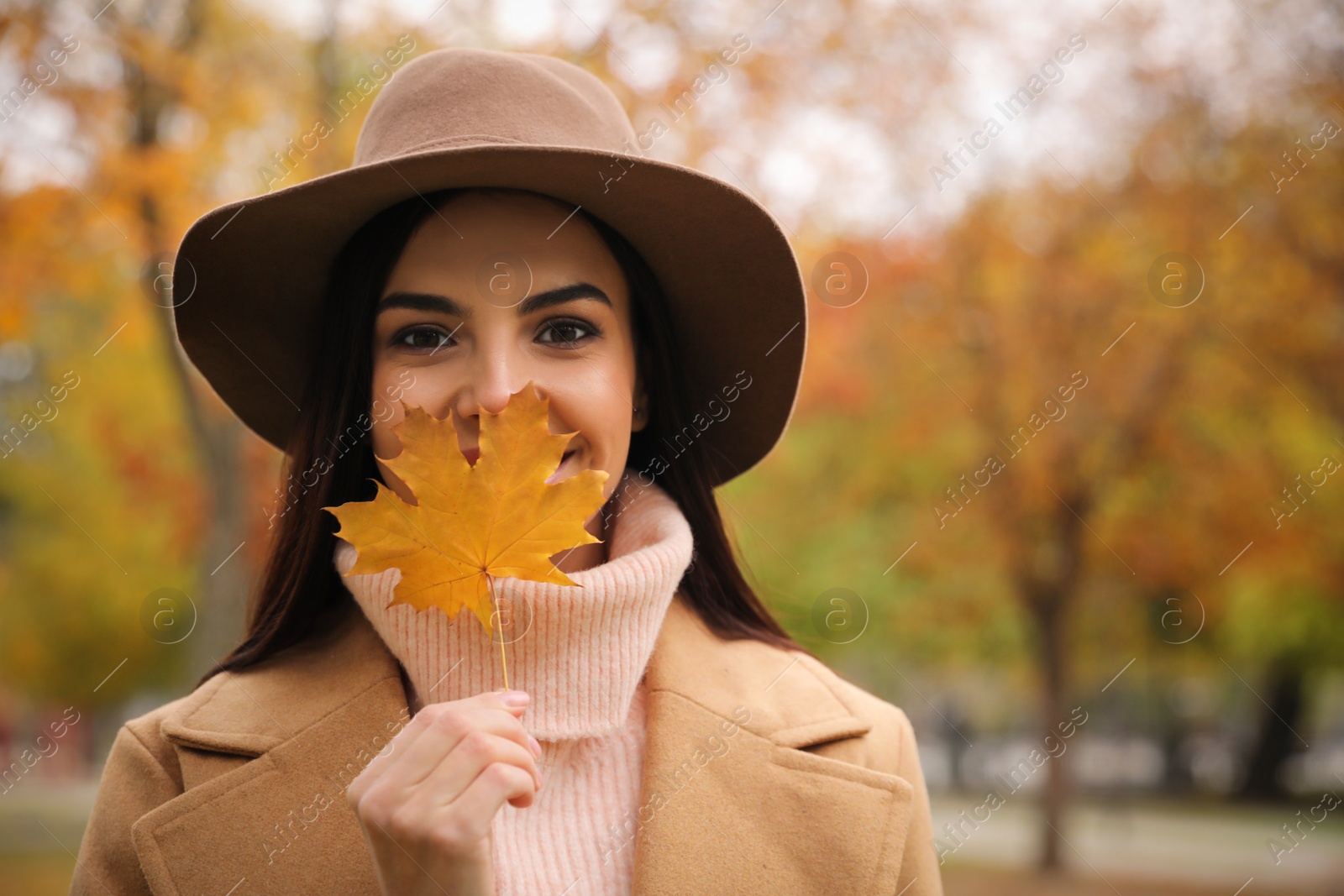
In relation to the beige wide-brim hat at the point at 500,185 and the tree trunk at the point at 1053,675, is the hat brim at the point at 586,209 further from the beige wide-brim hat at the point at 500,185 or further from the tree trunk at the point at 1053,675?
the tree trunk at the point at 1053,675

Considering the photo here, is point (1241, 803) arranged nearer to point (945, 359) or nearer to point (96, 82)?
point (945, 359)

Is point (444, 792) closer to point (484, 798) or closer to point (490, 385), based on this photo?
point (484, 798)

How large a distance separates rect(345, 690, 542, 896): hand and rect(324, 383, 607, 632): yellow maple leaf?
23 centimetres

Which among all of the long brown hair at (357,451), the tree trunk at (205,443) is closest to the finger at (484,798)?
the long brown hair at (357,451)

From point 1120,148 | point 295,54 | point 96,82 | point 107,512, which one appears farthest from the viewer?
point 107,512

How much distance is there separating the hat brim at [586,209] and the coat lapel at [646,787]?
0.62 m

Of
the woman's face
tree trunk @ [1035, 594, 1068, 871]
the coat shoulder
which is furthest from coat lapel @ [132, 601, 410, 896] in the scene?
tree trunk @ [1035, 594, 1068, 871]

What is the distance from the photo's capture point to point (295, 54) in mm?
7449

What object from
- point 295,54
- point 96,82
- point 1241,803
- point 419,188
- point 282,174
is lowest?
point 1241,803

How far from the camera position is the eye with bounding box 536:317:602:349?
7.14ft

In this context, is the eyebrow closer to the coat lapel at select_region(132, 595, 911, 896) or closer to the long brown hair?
the long brown hair

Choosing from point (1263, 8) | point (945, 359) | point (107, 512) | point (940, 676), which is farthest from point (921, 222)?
point (940, 676)

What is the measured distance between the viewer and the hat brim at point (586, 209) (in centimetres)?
215

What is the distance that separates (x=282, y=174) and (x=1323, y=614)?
16.6 m
